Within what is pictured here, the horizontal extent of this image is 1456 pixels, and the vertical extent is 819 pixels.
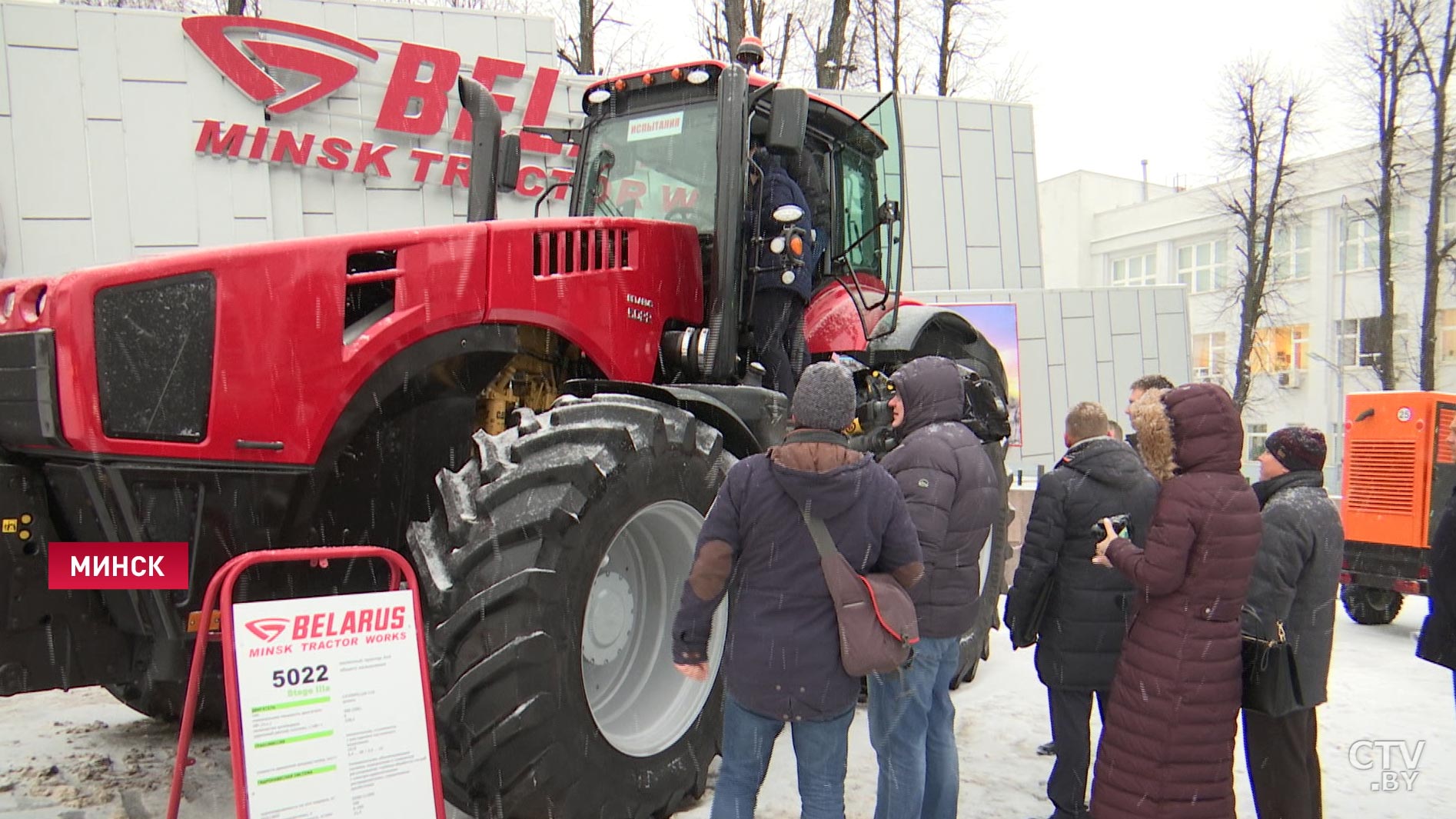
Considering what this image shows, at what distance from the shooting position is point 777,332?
4723 mm

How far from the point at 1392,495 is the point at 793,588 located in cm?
687

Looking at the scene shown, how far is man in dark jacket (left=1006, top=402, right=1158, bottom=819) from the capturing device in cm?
372

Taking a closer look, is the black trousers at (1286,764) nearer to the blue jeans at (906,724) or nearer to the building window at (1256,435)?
the blue jeans at (906,724)

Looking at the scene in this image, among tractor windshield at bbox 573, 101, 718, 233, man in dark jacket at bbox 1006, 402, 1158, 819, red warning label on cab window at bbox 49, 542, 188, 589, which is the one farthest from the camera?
tractor windshield at bbox 573, 101, 718, 233

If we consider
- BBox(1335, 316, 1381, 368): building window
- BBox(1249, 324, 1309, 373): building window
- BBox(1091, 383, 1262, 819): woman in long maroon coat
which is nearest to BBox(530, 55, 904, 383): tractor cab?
BBox(1091, 383, 1262, 819): woman in long maroon coat

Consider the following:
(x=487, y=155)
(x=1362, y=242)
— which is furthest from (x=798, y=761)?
(x=1362, y=242)

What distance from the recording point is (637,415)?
359 cm

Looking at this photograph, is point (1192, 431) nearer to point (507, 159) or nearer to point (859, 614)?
point (859, 614)

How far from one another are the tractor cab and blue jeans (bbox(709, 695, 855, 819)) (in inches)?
74.7

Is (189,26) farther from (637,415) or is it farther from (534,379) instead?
(637,415)

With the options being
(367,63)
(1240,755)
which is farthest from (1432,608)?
(367,63)

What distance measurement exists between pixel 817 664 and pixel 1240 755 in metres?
3.35

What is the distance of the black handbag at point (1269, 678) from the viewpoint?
335 centimetres

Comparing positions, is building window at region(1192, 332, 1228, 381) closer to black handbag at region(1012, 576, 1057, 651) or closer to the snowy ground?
the snowy ground
